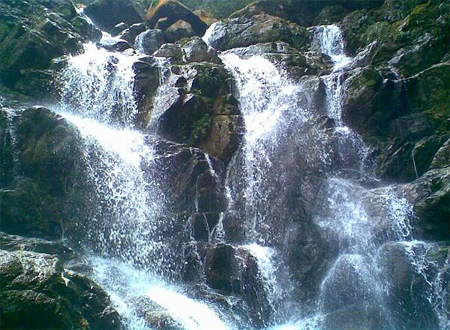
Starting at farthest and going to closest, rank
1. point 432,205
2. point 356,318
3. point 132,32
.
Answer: point 132,32 → point 432,205 → point 356,318

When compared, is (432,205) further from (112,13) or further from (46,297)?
(112,13)

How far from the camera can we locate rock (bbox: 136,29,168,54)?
18.8 meters

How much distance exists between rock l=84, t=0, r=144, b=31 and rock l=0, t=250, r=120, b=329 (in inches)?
636

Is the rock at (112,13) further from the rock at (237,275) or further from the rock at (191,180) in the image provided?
the rock at (237,275)

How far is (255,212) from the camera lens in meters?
12.1

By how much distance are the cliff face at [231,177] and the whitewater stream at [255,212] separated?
46mm

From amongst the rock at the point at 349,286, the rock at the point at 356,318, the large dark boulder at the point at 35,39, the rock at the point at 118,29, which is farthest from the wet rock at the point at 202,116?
the rock at the point at 118,29

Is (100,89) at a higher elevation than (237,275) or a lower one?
higher

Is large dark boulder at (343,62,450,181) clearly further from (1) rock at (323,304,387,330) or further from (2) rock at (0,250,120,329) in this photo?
(2) rock at (0,250,120,329)

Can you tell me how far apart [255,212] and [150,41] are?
417 inches

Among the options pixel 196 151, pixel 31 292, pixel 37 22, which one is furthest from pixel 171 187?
pixel 37 22

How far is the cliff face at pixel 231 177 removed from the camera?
9828 millimetres

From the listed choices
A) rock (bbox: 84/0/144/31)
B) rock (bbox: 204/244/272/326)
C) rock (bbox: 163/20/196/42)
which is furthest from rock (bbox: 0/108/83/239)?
rock (bbox: 84/0/144/31)

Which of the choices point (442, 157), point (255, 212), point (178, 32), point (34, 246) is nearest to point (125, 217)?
point (34, 246)
